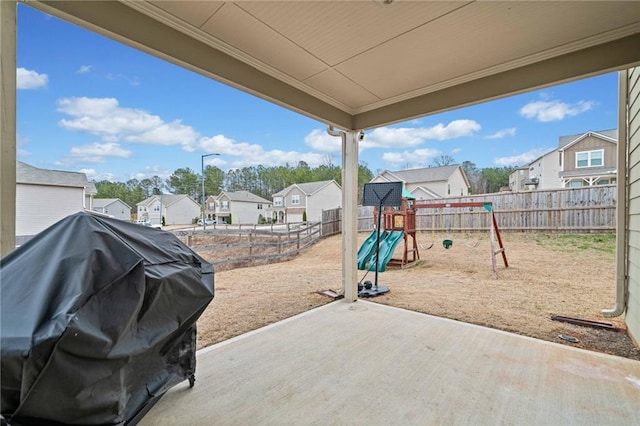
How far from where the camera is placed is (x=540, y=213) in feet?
27.7

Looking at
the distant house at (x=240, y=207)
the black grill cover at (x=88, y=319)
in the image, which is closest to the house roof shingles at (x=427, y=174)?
the distant house at (x=240, y=207)

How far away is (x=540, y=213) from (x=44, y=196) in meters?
10.5

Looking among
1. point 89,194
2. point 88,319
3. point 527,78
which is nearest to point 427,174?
point 527,78

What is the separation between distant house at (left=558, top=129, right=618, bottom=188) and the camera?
11680 mm

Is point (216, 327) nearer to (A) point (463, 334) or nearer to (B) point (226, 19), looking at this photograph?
(A) point (463, 334)

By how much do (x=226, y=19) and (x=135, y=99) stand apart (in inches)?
108

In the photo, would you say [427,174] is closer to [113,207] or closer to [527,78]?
[527,78]

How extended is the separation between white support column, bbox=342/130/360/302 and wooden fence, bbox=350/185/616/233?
7025 mm

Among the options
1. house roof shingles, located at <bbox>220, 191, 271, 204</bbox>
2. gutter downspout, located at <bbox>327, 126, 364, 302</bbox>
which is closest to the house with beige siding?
gutter downspout, located at <bbox>327, 126, 364, 302</bbox>

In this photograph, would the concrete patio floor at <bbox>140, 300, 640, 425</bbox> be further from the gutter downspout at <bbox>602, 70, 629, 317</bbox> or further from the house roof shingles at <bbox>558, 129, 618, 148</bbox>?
the house roof shingles at <bbox>558, 129, 618, 148</bbox>

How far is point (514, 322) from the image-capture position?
310 centimetres

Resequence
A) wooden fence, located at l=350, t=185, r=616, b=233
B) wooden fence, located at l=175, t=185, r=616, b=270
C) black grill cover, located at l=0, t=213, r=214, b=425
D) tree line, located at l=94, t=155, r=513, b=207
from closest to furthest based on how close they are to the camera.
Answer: black grill cover, located at l=0, t=213, r=214, b=425
tree line, located at l=94, t=155, r=513, b=207
wooden fence, located at l=175, t=185, r=616, b=270
wooden fence, located at l=350, t=185, r=616, b=233

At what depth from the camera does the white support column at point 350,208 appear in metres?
3.65

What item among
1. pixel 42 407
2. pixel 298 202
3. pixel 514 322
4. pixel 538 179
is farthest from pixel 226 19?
pixel 538 179
